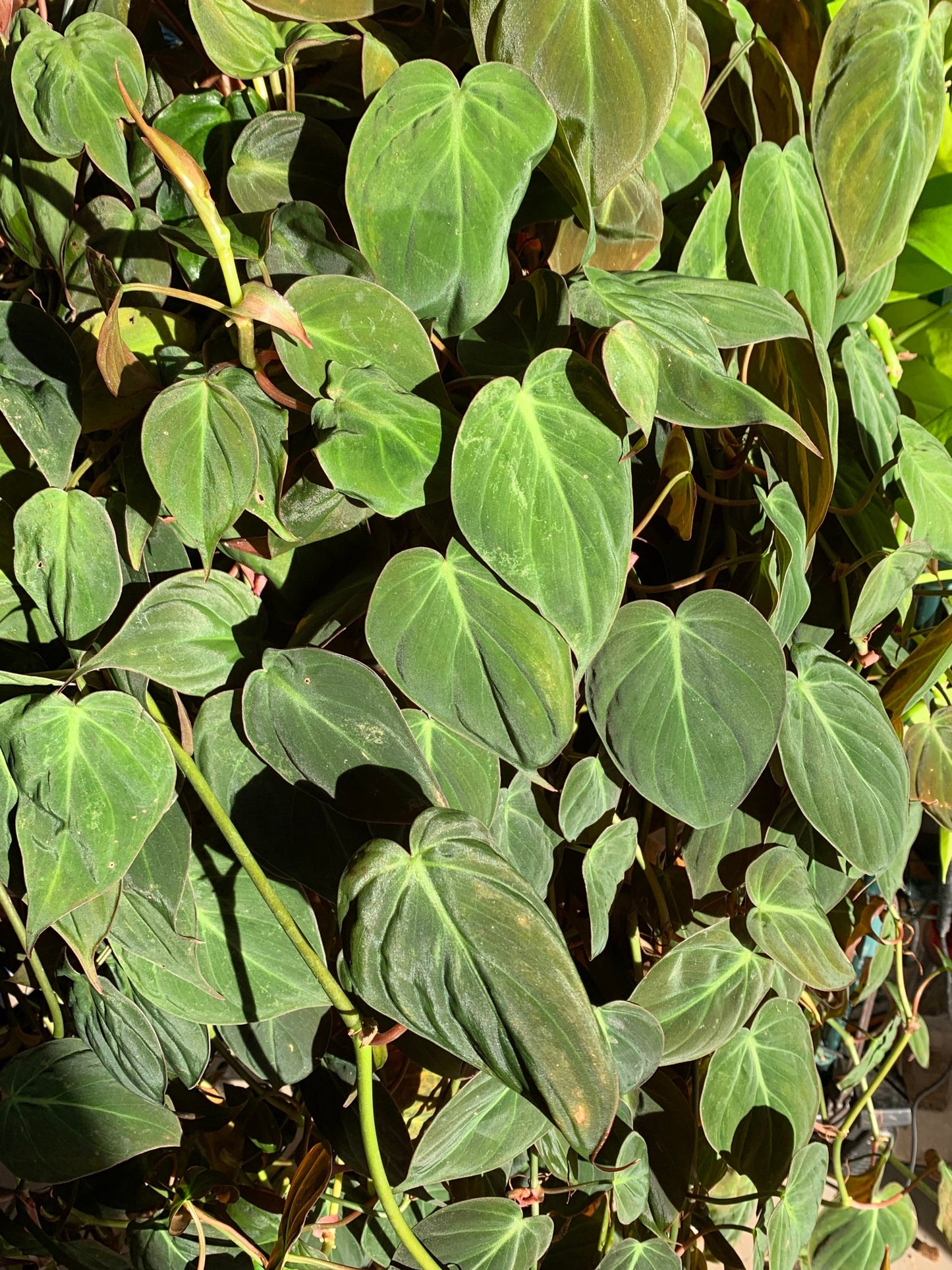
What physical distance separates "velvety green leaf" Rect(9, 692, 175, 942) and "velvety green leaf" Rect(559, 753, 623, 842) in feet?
0.78

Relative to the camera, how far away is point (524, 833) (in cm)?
62

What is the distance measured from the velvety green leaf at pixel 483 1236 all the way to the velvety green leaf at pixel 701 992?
5.6 inches

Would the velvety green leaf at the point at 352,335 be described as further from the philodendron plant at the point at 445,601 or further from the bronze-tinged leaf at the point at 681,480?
the bronze-tinged leaf at the point at 681,480

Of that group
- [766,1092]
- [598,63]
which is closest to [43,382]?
[598,63]

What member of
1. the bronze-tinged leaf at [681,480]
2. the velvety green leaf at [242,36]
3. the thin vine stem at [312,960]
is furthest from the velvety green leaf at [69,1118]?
the velvety green leaf at [242,36]

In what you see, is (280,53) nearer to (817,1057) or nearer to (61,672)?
(61,672)

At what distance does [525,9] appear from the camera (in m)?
0.49

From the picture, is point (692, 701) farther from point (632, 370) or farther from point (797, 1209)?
point (797, 1209)

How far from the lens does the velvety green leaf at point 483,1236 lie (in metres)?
0.62

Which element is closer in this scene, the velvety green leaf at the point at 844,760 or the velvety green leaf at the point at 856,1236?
the velvety green leaf at the point at 844,760

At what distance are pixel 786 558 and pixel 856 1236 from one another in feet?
2.25

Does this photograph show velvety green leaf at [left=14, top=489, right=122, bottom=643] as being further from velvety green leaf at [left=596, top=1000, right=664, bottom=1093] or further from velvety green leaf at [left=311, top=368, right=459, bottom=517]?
velvety green leaf at [left=596, top=1000, right=664, bottom=1093]

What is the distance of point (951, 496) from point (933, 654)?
12cm

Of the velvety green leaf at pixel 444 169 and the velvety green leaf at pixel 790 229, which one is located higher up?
the velvety green leaf at pixel 444 169
